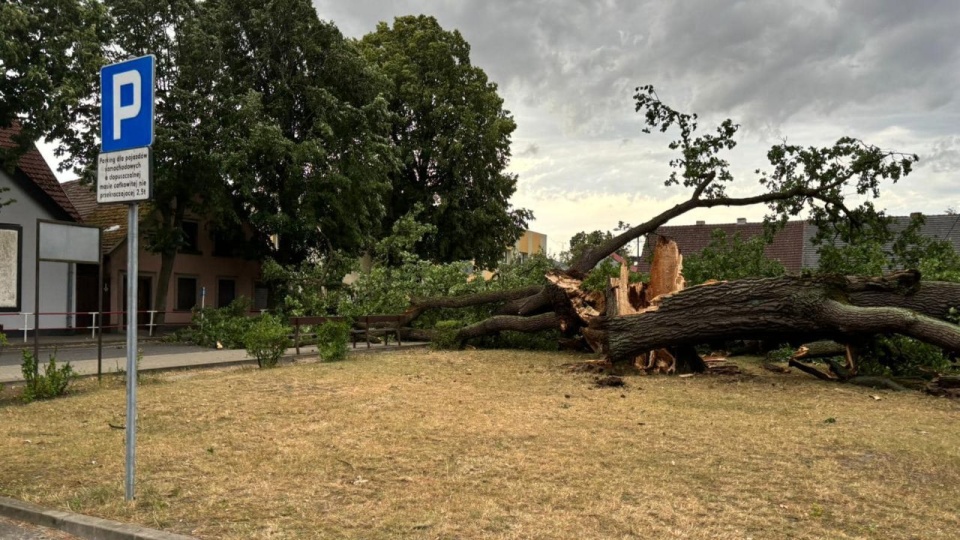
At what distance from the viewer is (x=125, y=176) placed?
468 cm

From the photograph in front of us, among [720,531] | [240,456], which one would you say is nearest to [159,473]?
[240,456]

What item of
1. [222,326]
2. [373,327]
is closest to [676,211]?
[373,327]

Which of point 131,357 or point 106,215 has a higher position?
point 106,215

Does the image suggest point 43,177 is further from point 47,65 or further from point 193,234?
point 193,234

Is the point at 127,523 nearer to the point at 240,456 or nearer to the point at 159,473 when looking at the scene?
the point at 159,473

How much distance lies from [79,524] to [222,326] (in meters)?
16.3

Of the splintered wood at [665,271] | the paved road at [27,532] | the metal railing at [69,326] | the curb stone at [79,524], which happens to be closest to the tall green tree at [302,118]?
the metal railing at [69,326]

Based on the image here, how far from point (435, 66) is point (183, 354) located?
20.0m

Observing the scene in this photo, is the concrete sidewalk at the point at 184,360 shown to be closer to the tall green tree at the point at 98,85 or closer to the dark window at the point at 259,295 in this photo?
the tall green tree at the point at 98,85

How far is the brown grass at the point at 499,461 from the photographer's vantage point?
14.1 ft

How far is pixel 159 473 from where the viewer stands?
5.36m

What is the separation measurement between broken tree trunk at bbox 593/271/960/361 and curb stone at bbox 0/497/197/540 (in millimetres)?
8169

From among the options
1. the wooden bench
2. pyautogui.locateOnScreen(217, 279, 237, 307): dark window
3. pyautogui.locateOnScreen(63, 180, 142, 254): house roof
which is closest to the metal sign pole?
the wooden bench

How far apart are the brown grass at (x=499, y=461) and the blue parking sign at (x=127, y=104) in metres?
2.22
